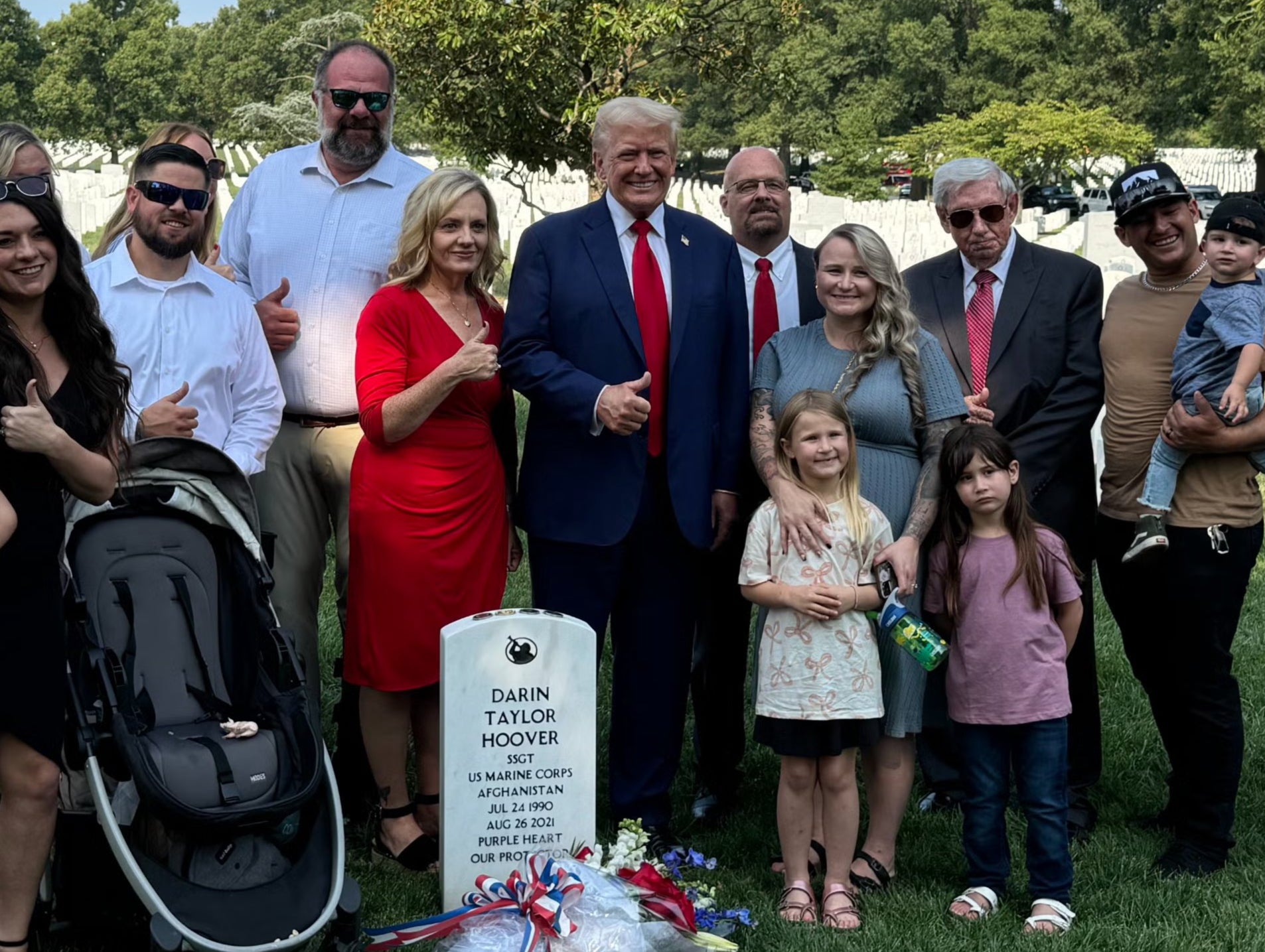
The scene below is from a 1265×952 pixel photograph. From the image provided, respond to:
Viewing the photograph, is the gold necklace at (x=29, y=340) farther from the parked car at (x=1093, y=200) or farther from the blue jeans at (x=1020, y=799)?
the parked car at (x=1093, y=200)

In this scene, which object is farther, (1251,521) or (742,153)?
(742,153)

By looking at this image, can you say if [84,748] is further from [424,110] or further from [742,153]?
[424,110]

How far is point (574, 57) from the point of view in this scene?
70.8ft

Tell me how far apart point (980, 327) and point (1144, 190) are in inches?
28.6

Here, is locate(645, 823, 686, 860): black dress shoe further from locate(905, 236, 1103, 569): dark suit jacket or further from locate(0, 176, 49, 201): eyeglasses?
locate(0, 176, 49, 201): eyeglasses

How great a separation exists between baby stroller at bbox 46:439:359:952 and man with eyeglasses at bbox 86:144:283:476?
0.29 m

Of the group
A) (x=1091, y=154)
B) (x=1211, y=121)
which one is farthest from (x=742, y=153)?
(x=1211, y=121)

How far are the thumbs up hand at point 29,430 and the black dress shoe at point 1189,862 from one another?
3.87m

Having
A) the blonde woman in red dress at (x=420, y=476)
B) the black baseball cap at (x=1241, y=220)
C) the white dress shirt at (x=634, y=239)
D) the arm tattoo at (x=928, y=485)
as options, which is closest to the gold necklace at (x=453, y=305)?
the blonde woman in red dress at (x=420, y=476)

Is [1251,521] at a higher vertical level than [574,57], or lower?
lower

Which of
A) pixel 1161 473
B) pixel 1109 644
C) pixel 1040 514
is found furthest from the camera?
pixel 1109 644

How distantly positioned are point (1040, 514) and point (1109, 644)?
2.91 m

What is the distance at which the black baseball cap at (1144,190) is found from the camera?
195 inches

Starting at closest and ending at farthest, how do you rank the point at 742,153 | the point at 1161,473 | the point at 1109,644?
the point at 1161,473 → the point at 742,153 → the point at 1109,644
